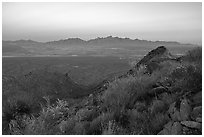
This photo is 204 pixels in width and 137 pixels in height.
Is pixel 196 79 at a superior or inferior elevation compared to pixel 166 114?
superior

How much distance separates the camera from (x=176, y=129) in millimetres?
4984

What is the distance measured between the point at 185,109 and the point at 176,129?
1.88ft

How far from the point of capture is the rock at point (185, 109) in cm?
527

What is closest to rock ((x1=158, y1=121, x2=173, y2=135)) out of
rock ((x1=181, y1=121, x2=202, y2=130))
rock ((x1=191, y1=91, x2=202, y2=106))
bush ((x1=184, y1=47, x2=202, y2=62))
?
rock ((x1=181, y1=121, x2=202, y2=130))

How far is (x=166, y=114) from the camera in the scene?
5.61 metres

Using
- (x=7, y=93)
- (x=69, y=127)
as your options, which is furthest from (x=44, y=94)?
(x=69, y=127)

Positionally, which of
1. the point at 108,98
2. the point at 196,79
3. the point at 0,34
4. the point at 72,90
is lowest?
the point at 72,90

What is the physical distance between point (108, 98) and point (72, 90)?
6.85 m

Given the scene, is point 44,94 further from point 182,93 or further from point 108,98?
point 182,93

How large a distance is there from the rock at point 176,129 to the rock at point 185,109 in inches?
9.4

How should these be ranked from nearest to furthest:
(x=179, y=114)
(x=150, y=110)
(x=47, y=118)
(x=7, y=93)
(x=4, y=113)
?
(x=179, y=114), (x=150, y=110), (x=47, y=118), (x=4, y=113), (x=7, y=93)

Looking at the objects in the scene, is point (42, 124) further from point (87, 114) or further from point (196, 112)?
point (196, 112)

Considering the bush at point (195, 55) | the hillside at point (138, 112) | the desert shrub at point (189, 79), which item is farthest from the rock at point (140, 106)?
the bush at point (195, 55)

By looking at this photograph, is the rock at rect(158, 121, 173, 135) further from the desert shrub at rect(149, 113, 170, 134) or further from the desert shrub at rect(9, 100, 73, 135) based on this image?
the desert shrub at rect(9, 100, 73, 135)
